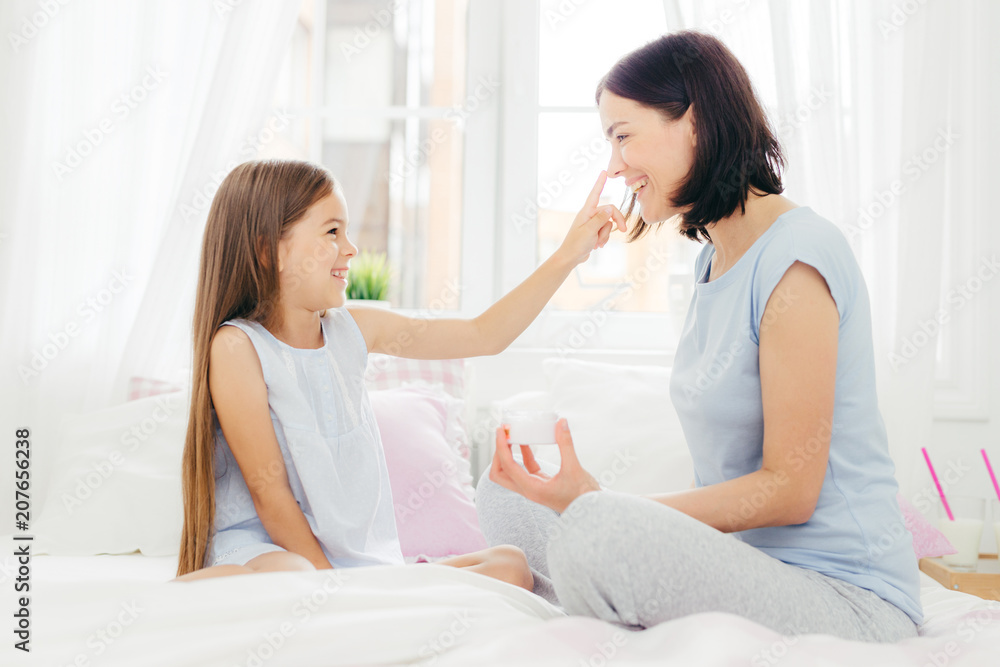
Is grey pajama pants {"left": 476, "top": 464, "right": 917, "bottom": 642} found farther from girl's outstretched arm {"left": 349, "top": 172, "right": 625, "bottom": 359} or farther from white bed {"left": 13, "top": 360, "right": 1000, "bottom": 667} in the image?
girl's outstretched arm {"left": 349, "top": 172, "right": 625, "bottom": 359}

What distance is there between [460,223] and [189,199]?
2.82ft

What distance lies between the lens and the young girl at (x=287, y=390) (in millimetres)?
1341

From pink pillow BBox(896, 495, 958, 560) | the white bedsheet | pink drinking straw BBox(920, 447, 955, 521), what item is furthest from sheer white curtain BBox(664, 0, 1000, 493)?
the white bedsheet

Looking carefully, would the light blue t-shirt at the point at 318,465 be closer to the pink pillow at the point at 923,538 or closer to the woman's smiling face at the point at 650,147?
the woman's smiling face at the point at 650,147

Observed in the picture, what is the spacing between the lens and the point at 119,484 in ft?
5.67

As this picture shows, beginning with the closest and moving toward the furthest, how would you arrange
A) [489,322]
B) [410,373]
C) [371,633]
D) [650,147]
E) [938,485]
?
[371,633] < [650,147] < [489,322] < [938,485] < [410,373]

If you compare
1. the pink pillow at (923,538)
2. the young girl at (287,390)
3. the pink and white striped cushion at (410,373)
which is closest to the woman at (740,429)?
the young girl at (287,390)

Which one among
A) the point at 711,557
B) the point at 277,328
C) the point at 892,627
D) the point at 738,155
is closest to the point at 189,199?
the point at 277,328

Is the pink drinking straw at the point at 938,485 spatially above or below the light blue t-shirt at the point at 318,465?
below

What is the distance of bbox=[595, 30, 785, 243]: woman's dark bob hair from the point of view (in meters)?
1.23

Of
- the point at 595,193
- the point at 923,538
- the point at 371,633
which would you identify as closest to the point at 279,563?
the point at 371,633

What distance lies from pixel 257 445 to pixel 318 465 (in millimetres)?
115

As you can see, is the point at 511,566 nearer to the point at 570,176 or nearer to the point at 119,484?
the point at 119,484

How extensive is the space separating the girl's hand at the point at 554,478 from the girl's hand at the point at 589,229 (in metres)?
0.47
